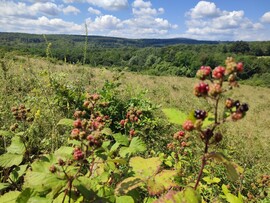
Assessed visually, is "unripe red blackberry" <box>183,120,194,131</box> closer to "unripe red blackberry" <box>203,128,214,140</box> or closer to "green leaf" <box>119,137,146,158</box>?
"unripe red blackberry" <box>203,128,214,140</box>

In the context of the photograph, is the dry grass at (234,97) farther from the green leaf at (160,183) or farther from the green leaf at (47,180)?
the green leaf at (47,180)

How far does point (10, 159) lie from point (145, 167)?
0.96 metres

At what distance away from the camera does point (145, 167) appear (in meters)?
1.91

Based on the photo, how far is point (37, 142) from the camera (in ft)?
14.2

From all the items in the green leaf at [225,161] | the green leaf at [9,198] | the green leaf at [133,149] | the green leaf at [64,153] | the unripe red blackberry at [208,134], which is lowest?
the green leaf at [9,198]

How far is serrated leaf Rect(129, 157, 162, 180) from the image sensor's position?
6.02 feet

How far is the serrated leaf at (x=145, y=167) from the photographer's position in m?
1.84

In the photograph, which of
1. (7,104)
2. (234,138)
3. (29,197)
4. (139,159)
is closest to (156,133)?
(234,138)

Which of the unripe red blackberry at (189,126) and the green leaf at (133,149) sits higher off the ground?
the unripe red blackberry at (189,126)

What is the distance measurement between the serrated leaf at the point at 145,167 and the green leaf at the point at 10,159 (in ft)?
2.63

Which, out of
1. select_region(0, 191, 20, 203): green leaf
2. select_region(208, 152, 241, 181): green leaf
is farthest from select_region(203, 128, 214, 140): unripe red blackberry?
select_region(0, 191, 20, 203): green leaf

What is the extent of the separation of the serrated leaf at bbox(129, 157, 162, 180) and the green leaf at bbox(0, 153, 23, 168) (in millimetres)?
801

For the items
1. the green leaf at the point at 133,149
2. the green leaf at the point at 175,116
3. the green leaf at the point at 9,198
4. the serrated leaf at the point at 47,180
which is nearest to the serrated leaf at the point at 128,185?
the green leaf at the point at 133,149

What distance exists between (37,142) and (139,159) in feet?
9.04
